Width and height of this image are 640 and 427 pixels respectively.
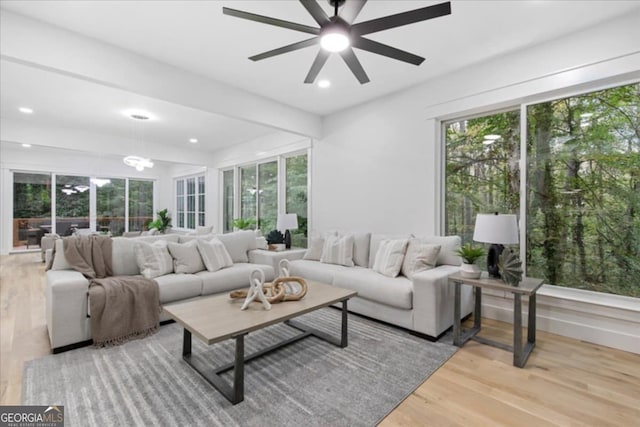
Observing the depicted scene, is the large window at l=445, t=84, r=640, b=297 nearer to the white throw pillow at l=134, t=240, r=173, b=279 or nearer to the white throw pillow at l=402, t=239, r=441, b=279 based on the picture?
the white throw pillow at l=402, t=239, r=441, b=279

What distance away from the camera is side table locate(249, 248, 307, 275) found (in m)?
4.23

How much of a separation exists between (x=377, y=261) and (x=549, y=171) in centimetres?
198

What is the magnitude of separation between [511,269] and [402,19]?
2054mm

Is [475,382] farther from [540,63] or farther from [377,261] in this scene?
[540,63]

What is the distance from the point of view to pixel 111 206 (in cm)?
878

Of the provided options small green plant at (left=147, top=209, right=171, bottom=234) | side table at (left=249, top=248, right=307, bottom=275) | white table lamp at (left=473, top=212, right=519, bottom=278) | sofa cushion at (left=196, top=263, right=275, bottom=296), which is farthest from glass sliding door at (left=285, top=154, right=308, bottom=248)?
small green plant at (left=147, top=209, right=171, bottom=234)

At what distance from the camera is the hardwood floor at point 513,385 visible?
1719 millimetres

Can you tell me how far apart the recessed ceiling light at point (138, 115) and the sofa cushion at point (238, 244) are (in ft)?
8.19

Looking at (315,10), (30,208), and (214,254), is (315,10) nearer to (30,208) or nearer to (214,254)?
(214,254)

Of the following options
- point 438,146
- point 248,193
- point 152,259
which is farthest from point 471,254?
point 248,193

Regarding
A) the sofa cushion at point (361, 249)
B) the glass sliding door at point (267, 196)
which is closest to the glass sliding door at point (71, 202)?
the glass sliding door at point (267, 196)

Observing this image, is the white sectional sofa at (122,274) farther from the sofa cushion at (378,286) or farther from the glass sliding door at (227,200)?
the glass sliding door at (227,200)

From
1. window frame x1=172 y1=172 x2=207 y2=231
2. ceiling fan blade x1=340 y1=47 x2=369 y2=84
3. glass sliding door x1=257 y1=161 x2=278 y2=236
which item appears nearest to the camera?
ceiling fan blade x1=340 y1=47 x2=369 y2=84

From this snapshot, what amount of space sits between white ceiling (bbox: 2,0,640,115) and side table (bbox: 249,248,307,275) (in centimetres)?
235
